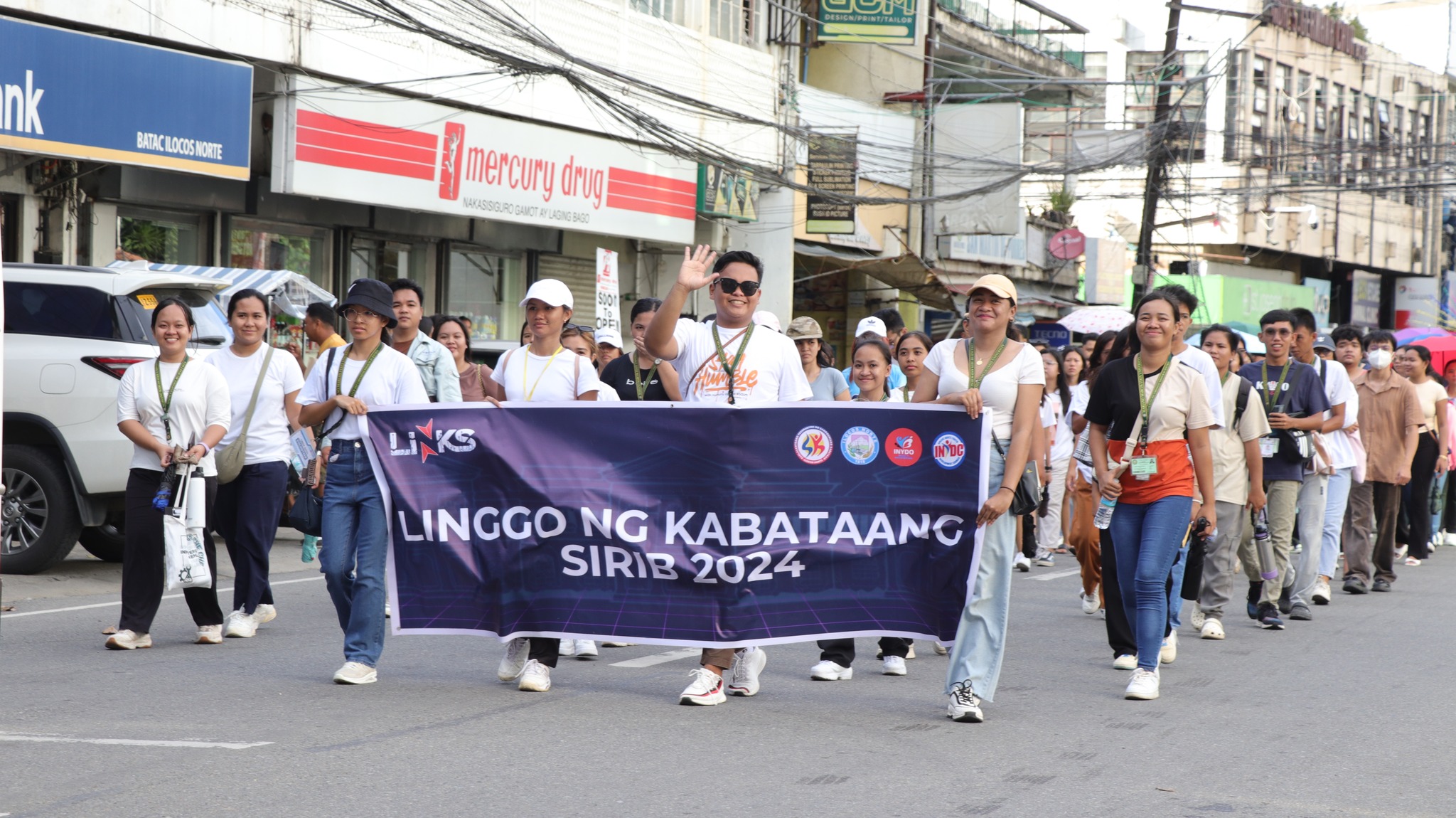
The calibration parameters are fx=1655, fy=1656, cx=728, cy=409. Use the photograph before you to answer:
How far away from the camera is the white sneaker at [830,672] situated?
7812 millimetres

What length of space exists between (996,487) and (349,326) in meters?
Result: 3.00

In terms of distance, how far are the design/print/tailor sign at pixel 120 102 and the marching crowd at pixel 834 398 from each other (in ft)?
16.6

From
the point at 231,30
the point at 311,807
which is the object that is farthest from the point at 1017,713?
the point at 231,30

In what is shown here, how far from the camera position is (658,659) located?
848 cm

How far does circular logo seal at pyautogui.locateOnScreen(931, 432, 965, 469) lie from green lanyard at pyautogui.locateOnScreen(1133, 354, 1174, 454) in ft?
3.72

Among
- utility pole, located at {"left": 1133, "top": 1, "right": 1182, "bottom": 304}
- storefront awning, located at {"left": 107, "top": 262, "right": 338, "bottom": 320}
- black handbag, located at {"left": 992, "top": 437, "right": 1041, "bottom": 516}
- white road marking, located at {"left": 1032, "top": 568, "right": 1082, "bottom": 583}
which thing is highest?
utility pole, located at {"left": 1133, "top": 1, "right": 1182, "bottom": 304}

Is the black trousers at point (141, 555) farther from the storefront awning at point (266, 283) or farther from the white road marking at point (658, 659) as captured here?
the storefront awning at point (266, 283)

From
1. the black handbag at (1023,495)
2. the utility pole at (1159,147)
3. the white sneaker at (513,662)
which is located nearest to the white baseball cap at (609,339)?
the white sneaker at (513,662)

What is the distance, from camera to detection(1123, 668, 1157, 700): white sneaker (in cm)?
754

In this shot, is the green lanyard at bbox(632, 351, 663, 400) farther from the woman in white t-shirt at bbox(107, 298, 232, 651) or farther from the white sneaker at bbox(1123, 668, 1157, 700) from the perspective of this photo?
the white sneaker at bbox(1123, 668, 1157, 700)

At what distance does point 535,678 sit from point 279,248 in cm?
1334

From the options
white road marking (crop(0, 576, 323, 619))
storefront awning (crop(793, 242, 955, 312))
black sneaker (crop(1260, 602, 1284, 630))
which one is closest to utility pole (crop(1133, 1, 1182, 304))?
storefront awning (crop(793, 242, 955, 312))

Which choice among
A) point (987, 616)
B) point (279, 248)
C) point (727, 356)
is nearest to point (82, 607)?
point (727, 356)

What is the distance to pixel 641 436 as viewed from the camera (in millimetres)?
7070
